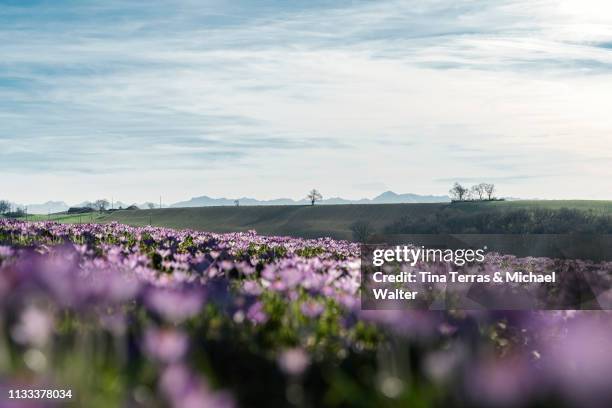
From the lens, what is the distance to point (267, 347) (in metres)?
4.80

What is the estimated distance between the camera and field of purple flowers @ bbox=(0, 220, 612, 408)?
9.61 ft

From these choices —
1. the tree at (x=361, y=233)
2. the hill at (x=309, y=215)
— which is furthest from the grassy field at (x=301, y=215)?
the tree at (x=361, y=233)

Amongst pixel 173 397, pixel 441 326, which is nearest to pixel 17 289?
pixel 173 397

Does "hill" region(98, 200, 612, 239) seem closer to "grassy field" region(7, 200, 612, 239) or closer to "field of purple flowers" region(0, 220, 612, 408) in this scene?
"grassy field" region(7, 200, 612, 239)

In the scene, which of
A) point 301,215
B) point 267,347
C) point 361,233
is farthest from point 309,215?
point 267,347

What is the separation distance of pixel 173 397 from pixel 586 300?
6.31m

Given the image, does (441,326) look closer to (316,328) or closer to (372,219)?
(316,328)

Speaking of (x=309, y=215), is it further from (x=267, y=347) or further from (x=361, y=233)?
(x=267, y=347)

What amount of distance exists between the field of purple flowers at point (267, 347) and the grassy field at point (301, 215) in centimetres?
7982

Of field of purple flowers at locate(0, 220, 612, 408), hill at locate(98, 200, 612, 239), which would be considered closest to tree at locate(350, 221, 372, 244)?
field of purple flowers at locate(0, 220, 612, 408)

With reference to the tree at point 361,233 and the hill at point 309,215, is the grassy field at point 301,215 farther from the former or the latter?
the tree at point 361,233

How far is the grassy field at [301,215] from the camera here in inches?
4050

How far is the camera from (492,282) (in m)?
8.35

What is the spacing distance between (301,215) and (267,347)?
115 m
